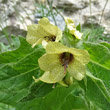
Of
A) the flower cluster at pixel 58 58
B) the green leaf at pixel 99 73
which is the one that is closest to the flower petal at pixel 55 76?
the flower cluster at pixel 58 58

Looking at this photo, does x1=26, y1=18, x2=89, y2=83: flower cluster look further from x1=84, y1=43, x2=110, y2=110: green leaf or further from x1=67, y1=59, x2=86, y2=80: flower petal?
x1=84, y1=43, x2=110, y2=110: green leaf

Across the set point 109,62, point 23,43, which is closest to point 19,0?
point 23,43

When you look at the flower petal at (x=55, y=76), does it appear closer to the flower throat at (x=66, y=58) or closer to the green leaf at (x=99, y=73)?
the flower throat at (x=66, y=58)

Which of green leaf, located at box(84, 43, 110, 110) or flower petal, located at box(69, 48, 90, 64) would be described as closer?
flower petal, located at box(69, 48, 90, 64)

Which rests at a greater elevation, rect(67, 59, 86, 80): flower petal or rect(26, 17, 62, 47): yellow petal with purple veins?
rect(26, 17, 62, 47): yellow petal with purple veins

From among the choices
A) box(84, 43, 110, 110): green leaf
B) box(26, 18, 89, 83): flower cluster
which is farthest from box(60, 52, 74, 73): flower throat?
box(84, 43, 110, 110): green leaf

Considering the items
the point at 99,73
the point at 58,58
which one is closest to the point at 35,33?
the point at 58,58

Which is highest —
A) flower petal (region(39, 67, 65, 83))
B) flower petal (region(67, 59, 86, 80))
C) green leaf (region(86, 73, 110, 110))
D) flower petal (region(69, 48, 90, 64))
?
flower petal (region(69, 48, 90, 64))

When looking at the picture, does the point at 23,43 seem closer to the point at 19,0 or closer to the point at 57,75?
the point at 57,75
